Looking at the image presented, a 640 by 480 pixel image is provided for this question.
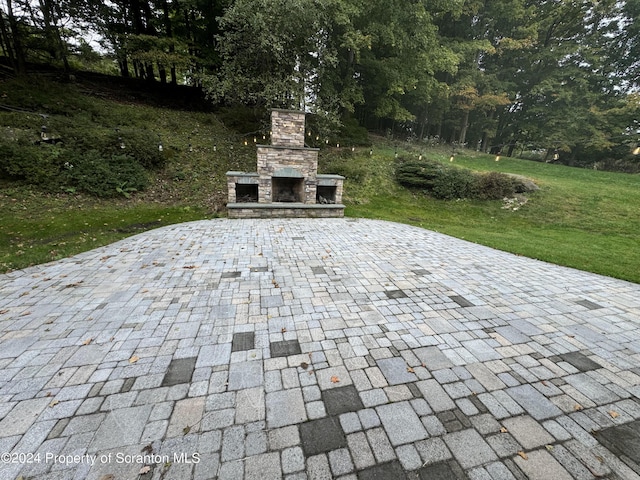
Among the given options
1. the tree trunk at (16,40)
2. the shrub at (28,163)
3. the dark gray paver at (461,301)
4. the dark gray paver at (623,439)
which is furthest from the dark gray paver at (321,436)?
the tree trunk at (16,40)

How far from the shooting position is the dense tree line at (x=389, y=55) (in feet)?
36.1

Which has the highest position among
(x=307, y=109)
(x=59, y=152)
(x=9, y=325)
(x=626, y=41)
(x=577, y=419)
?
(x=626, y=41)

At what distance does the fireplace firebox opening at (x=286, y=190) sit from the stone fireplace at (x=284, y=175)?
2.29 feet

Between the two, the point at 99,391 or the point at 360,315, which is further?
the point at 360,315

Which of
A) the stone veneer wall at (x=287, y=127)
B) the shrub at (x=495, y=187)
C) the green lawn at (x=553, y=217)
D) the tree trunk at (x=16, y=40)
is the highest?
the tree trunk at (x=16, y=40)

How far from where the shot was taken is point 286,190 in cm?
1025

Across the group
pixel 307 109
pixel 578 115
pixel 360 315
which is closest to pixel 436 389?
pixel 360 315

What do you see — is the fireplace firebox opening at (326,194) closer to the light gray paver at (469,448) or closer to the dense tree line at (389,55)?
the dense tree line at (389,55)

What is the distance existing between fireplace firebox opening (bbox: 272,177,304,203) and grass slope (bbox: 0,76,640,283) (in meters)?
2.05

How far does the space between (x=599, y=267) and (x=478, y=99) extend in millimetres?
18147

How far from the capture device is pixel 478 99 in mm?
18719

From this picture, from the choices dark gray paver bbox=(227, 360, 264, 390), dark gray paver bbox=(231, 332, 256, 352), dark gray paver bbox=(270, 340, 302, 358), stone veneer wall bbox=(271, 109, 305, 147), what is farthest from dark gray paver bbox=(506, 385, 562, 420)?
stone veneer wall bbox=(271, 109, 305, 147)

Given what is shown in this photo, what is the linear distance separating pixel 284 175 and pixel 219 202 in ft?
9.09

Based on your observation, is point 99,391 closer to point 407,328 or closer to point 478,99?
point 407,328
